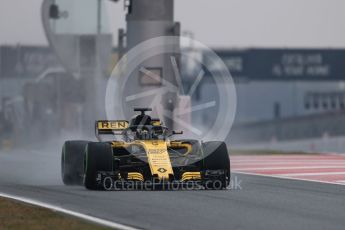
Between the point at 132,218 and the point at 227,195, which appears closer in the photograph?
the point at 132,218

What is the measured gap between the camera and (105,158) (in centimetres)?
1920

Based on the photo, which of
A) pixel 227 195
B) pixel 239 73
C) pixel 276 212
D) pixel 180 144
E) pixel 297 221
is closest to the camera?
pixel 297 221

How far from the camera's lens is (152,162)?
1942cm

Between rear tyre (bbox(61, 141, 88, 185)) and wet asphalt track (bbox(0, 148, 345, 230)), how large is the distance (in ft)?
0.80

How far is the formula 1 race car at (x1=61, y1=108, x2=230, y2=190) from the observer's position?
19.2 metres

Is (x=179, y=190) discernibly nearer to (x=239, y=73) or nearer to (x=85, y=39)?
(x=85, y=39)

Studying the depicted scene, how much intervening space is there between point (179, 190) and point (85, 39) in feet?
111

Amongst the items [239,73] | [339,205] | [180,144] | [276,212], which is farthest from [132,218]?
[239,73]

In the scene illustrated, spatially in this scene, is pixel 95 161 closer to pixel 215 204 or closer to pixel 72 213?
pixel 215 204

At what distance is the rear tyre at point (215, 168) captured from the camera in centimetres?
1956

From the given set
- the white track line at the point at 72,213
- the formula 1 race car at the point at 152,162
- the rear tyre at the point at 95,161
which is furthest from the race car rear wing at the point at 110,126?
the white track line at the point at 72,213

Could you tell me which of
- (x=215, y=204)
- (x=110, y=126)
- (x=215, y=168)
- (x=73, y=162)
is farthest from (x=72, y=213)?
(x=110, y=126)

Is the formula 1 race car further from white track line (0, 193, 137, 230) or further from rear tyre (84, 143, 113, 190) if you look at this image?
white track line (0, 193, 137, 230)

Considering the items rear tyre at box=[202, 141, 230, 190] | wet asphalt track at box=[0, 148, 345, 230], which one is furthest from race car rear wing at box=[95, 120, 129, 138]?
rear tyre at box=[202, 141, 230, 190]
